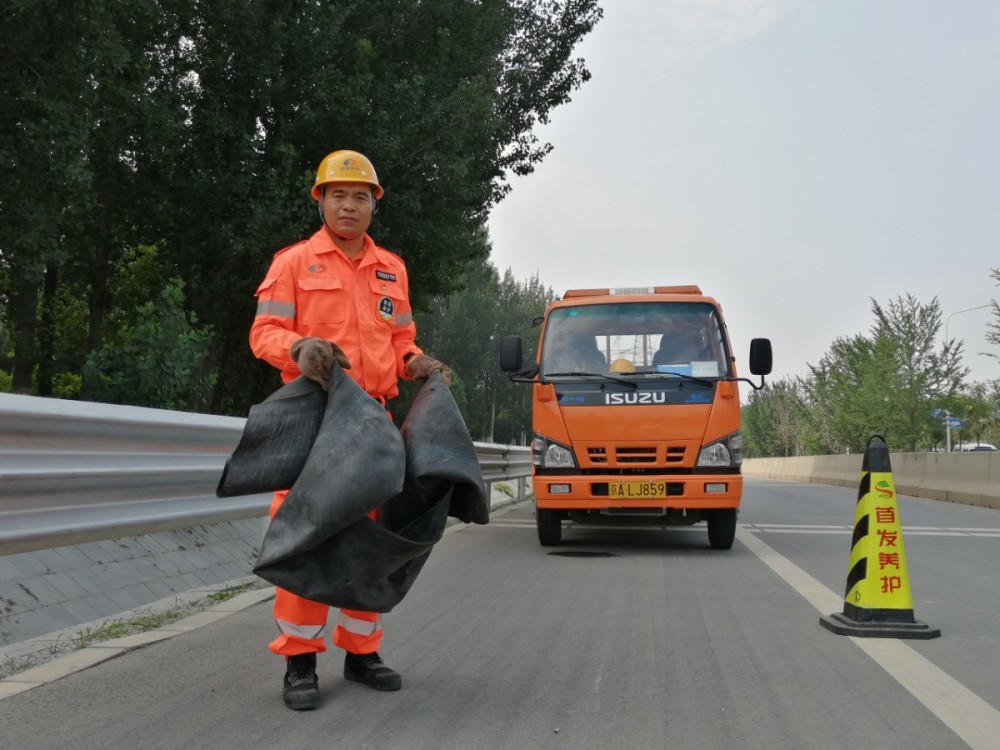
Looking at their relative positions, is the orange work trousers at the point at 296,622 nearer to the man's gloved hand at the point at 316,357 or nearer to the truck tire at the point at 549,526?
the man's gloved hand at the point at 316,357

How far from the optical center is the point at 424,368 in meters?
4.62

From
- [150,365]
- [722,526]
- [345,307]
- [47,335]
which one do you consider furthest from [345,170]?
[47,335]

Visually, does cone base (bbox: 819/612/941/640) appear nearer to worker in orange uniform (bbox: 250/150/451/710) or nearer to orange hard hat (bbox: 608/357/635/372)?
worker in orange uniform (bbox: 250/150/451/710)

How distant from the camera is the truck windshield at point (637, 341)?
1038cm

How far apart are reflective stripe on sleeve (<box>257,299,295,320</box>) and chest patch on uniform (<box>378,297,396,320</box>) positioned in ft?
1.18

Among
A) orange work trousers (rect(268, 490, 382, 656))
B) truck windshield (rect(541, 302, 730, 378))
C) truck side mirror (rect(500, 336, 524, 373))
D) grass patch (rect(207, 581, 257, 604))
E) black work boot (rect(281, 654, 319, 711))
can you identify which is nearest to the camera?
black work boot (rect(281, 654, 319, 711))

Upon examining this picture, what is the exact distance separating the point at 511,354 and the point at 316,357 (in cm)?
653

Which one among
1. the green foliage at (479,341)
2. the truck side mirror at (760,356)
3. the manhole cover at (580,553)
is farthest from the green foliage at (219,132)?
the green foliage at (479,341)

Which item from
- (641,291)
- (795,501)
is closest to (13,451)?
(641,291)

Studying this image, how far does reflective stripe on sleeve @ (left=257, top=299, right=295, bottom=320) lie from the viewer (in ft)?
14.5

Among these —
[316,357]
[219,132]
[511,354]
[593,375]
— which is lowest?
[316,357]

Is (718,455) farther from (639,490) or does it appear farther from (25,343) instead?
(25,343)

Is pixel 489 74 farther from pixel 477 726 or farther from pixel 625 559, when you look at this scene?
pixel 477 726

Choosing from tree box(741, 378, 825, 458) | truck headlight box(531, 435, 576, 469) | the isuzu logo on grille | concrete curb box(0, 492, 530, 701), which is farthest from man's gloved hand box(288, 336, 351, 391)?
tree box(741, 378, 825, 458)
